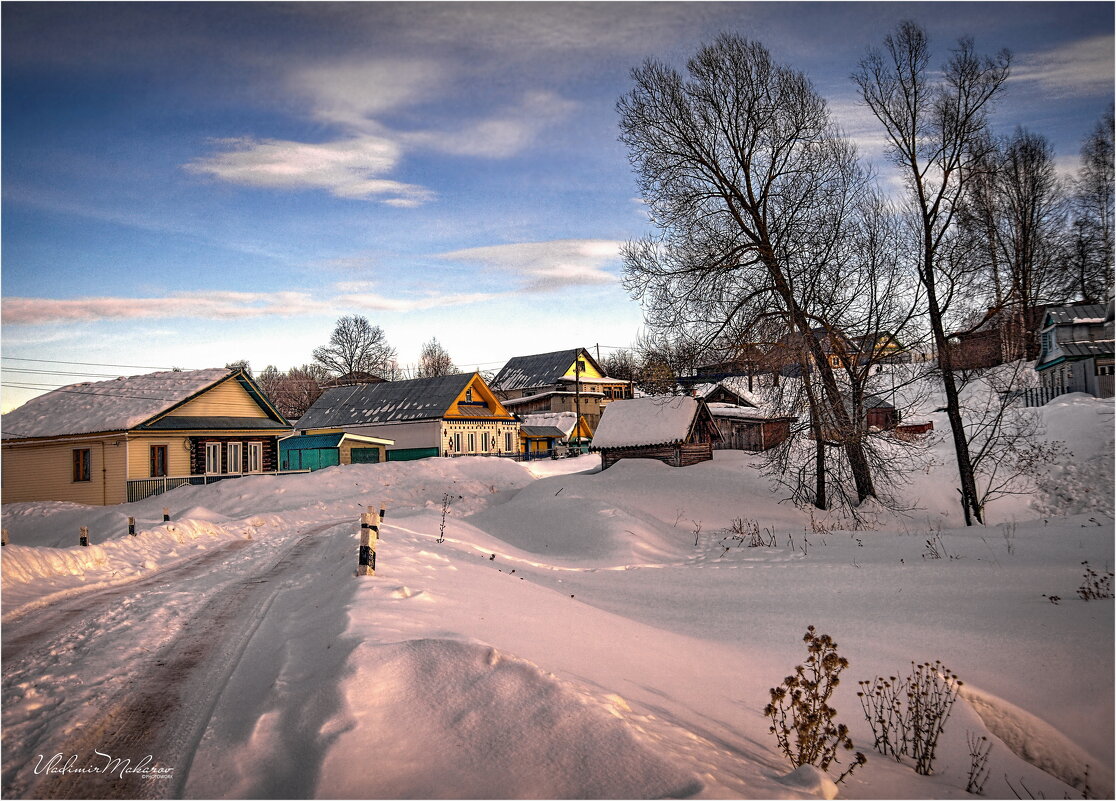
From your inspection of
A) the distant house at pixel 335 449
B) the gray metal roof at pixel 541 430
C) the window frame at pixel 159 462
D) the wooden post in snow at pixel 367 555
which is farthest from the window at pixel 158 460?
the gray metal roof at pixel 541 430

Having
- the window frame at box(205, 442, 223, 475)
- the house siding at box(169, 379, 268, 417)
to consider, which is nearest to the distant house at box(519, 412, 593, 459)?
the house siding at box(169, 379, 268, 417)

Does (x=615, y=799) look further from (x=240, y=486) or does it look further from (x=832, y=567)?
(x=240, y=486)

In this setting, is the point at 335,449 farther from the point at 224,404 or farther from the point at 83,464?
the point at 83,464

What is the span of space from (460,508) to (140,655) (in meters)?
20.8

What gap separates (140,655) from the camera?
23.5ft

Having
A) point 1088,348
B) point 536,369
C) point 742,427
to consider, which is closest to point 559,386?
point 536,369

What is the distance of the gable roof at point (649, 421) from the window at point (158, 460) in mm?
19789

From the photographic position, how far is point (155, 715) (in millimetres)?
5535

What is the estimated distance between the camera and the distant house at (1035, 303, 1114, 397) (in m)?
34.6

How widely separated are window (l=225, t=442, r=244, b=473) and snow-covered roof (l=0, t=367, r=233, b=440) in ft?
11.2

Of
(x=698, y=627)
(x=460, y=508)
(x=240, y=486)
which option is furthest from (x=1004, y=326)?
(x=240, y=486)

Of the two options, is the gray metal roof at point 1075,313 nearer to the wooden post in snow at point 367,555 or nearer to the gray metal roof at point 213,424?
the wooden post in snow at point 367,555

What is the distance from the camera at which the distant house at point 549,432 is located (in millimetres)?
57922

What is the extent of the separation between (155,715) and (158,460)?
29.7 metres
